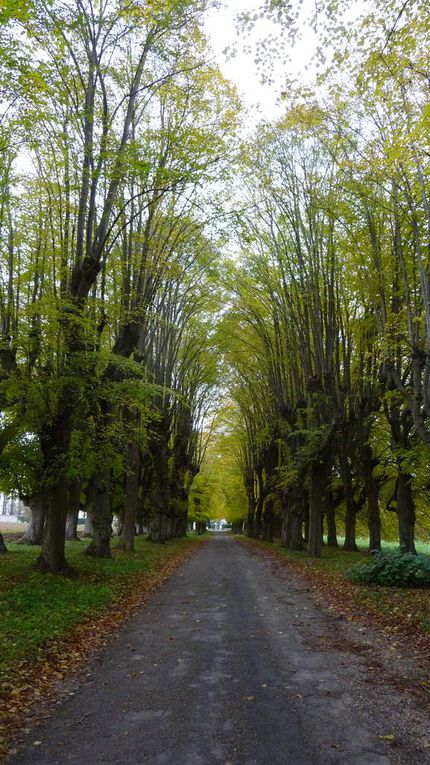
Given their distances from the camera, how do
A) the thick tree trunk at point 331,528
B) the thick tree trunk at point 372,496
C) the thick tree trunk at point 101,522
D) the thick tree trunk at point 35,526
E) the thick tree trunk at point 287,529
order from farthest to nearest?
the thick tree trunk at point 331,528
the thick tree trunk at point 287,529
the thick tree trunk at point 372,496
the thick tree trunk at point 35,526
the thick tree trunk at point 101,522

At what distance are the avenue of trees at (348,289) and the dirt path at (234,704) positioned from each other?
6.10 meters

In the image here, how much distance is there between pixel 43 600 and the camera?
9.38 meters

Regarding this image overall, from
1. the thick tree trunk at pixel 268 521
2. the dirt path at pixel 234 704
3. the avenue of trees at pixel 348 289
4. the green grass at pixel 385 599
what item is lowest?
the thick tree trunk at pixel 268 521

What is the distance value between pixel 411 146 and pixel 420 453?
10.4 metres

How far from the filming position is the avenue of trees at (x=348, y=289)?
10.5m

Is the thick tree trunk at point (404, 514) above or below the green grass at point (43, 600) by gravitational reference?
above

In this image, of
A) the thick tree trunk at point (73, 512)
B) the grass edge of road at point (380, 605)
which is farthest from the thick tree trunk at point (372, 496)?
the thick tree trunk at point (73, 512)

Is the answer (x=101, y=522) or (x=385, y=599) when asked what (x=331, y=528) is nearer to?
(x=101, y=522)

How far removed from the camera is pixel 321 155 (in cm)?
1652

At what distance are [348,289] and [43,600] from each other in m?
14.5

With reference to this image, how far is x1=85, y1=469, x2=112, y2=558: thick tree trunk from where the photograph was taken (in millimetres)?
17250

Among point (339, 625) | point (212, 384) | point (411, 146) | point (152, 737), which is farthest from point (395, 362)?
point (212, 384)

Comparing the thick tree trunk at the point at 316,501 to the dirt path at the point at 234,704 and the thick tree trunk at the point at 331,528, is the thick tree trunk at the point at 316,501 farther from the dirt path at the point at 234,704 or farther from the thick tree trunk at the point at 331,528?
the thick tree trunk at the point at 331,528

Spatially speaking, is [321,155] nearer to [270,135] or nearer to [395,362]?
[270,135]
